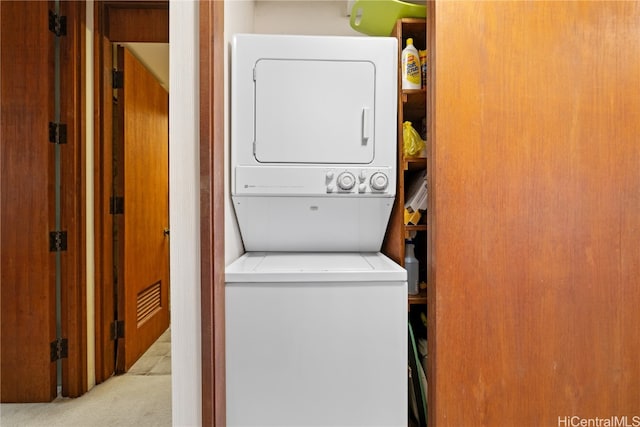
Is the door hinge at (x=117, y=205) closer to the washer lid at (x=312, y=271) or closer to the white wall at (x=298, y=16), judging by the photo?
the washer lid at (x=312, y=271)

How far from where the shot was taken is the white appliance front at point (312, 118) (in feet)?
4.81

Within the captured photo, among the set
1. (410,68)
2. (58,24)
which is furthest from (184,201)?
(58,24)

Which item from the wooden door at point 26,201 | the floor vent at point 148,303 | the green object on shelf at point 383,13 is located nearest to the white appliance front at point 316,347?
the green object on shelf at point 383,13

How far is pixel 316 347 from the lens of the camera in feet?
4.09

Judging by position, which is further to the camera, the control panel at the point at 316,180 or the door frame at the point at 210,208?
the control panel at the point at 316,180

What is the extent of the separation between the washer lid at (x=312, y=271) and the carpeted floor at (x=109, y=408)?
1.38 m

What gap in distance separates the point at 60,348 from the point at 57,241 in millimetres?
768

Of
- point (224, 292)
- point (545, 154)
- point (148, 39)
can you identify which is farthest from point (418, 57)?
point (148, 39)

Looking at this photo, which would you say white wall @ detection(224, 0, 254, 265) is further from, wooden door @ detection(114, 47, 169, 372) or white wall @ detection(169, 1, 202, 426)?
wooden door @ detection(114, 47, 169, 372)

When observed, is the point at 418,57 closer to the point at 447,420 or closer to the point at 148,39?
the point at 447,420

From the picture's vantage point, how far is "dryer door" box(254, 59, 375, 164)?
1472mm

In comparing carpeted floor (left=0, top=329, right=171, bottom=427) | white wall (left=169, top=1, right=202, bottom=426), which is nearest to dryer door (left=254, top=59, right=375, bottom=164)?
white wall (left=169, top=1, right=202, bottom=426)

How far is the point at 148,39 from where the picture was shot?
7.46ft

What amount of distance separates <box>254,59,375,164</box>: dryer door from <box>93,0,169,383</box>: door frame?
4.86ft
